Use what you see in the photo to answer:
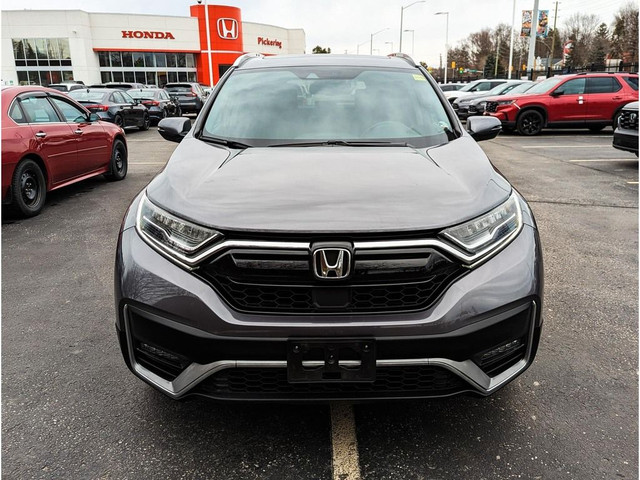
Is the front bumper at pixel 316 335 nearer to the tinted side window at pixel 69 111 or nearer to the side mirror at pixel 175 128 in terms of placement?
the side mirror at pixel 175 128

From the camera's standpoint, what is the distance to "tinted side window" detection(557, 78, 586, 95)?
15.4 metres

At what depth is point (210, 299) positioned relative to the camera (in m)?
2.00

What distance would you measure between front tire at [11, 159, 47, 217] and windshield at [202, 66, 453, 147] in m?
3.84

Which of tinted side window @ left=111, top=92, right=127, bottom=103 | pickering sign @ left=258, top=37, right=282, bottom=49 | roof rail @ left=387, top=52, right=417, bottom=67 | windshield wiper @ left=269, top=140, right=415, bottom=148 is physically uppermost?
pickering sign @ left=258, top=37, right=282, bottom=49

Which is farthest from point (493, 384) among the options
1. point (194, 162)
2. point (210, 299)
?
point (194, 162)

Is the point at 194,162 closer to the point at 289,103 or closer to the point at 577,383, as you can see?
the point at 289,103

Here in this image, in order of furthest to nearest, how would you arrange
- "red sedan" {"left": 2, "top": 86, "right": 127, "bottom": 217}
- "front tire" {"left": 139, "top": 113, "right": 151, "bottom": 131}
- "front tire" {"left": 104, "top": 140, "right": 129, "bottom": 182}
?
"front tire" {"left": 139, "top": 113, "right": 151, "bottom": 131}
"front tire" {"left": 104, "top": 140, "right": 129, "bottom": 182}
"red sedan" {"left": 2, "top": 86, "right": 127, "bottom": 217}

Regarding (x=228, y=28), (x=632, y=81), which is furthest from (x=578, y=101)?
(x=228, y=28)

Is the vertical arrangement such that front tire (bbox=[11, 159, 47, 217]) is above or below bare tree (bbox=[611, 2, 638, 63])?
below

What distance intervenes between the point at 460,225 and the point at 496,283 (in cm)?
26

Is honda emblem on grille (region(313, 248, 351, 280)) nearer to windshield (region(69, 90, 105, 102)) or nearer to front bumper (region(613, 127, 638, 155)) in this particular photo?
front bumper (region(613, 127, 638, 155))

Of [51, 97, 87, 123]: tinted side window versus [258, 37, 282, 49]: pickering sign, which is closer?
[51, 97, 87, 123]: tinted side window

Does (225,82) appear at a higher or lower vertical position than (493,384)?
A: higher

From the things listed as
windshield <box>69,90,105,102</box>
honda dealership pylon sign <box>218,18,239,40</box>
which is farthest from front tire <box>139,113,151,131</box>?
honda dealership pylon sign <box>218,18,239,40</box>
